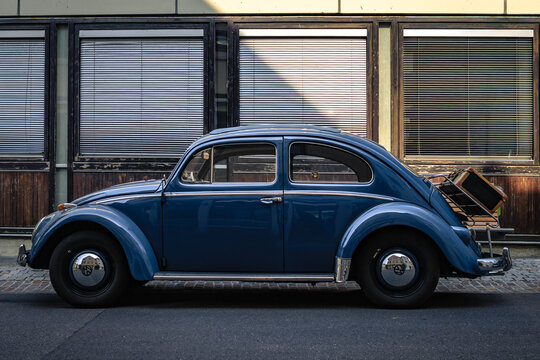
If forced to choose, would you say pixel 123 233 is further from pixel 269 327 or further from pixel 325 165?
pixel 325 165

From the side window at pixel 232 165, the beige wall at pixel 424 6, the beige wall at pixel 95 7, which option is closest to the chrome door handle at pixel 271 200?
the side window at pixel 232 165

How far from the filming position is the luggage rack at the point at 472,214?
6258 mm

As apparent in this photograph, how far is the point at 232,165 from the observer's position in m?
6.39

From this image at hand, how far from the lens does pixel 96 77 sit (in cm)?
1071

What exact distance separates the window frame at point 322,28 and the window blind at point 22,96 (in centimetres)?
322

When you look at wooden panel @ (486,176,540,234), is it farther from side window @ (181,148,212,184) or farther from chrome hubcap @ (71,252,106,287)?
chrome hubcap @ (71,252,106,287)

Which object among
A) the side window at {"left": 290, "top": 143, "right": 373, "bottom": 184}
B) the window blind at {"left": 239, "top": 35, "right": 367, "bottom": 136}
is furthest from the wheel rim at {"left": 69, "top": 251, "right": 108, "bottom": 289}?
the window blind at {"left": 239, "top": 35, "right": 367, "bottom": 136}

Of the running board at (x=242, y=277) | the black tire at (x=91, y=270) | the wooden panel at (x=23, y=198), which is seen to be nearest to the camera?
the running board at (x=242, y=277)

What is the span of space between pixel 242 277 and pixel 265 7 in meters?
5.77

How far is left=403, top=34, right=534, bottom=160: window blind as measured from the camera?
412 inches

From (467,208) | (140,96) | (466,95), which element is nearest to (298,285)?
A: (467,208)

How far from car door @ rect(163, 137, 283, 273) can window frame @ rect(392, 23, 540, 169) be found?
15.5 feet

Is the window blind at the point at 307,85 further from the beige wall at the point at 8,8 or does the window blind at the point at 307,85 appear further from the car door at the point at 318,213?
the car door at the point at 318,213

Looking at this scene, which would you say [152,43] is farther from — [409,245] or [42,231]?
[409,245]
